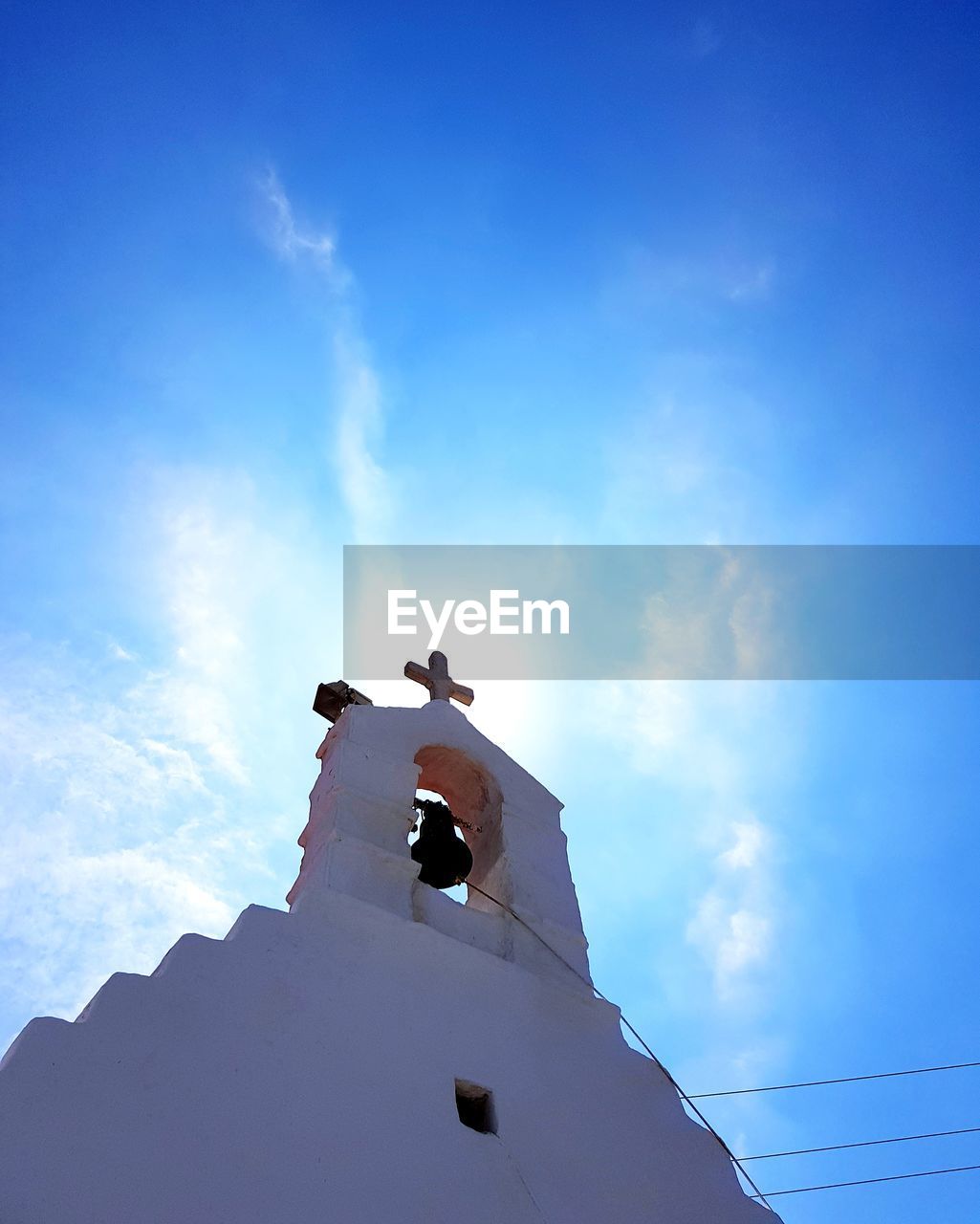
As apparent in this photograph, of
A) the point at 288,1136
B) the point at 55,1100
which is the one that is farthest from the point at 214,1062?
the point at 55,1100

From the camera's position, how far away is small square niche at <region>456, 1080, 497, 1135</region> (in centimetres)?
525

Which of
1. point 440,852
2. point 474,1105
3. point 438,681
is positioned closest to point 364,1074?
point 474,1105

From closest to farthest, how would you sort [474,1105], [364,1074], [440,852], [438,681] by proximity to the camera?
1. [364,1074]
2. [474,1105]
3. [440,852]
4. [438,681]

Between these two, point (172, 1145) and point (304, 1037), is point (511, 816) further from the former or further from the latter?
point (172, 1145)

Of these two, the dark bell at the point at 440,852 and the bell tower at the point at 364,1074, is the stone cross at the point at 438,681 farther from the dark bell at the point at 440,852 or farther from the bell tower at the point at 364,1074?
the bell tower at the point at 364,1074

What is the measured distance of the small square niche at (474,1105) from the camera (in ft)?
17.2

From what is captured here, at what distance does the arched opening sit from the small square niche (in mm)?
2463

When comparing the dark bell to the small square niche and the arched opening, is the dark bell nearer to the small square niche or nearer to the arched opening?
the arched opening

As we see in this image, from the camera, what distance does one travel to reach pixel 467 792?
8.32 meters

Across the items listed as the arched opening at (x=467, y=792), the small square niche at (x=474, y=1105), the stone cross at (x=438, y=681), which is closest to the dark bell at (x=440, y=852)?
the arched opening at (x=467, y=792)

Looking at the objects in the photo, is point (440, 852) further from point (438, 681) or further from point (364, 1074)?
point (364, 1074)

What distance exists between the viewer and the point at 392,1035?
5293mm

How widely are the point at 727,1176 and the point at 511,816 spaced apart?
2.87 metres

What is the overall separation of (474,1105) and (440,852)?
247 cm
